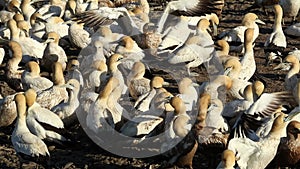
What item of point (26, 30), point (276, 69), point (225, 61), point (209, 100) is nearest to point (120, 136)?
point (209, 100)

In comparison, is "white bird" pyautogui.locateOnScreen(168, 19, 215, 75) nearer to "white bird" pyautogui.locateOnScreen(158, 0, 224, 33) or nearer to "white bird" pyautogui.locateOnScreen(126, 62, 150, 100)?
"white bird" pyautogui.locateOnScreen(158, 0, 224, 33)

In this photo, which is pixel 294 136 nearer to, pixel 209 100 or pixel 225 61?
pixel 209 100

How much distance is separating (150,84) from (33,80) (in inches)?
66.4

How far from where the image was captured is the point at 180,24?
13.6 m

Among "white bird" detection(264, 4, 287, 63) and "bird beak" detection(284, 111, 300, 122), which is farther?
"white bird" detection(264, 4, 287, 63)

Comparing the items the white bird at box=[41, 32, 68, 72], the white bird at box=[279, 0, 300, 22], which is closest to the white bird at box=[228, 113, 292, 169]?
the white bird at box=[41, 32, 68, 72]

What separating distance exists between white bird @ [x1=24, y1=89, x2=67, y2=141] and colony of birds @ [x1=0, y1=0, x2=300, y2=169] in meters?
0.01

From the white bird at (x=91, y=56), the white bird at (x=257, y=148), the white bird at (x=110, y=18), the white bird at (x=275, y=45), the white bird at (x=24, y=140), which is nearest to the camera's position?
the white bird at (x=257, y=148)

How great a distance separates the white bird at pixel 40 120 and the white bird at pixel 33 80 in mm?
1152

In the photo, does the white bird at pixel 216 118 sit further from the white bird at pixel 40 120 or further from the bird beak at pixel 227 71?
the white bird at pixel 40 120

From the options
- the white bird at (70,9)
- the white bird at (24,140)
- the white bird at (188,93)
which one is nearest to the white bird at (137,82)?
the white bird at (188,93)

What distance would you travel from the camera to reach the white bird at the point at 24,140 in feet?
30.1

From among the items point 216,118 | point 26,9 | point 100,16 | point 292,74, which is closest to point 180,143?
point 216,118

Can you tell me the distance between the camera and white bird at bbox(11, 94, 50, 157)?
30.1ft
